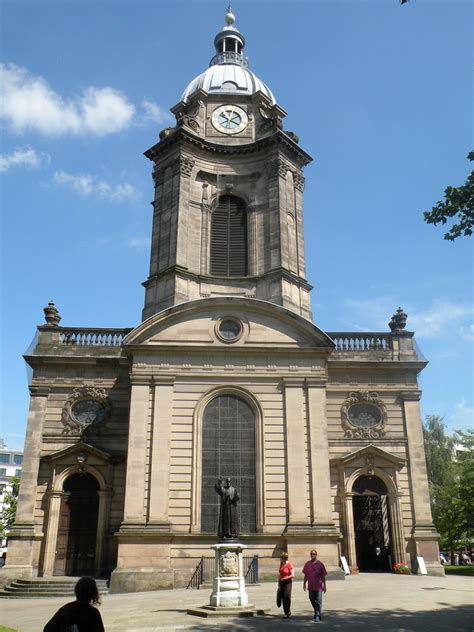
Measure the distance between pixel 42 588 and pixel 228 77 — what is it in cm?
2912

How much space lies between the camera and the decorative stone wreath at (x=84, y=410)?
81.8 feet

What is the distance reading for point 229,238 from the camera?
2969cm

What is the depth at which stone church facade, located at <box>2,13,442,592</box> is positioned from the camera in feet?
71.4

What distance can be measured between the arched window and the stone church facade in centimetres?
5

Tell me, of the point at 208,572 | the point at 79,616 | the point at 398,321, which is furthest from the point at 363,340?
the point at 79,616

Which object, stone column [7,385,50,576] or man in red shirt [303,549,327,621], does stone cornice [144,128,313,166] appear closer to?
stone column [7,385,50,576]

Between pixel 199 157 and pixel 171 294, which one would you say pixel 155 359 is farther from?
pixel 199 157

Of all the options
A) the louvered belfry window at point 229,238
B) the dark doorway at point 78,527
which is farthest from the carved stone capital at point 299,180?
the dark doorway at point 78,527

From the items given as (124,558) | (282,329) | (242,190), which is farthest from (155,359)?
(242,190)

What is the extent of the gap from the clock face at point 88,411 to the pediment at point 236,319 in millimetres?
3759

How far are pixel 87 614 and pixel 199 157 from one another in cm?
2807

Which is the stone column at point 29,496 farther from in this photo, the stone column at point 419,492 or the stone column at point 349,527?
the stone column at point 419,492

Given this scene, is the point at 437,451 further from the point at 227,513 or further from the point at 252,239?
the point at 227,513

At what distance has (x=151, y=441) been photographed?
74.1 ft
